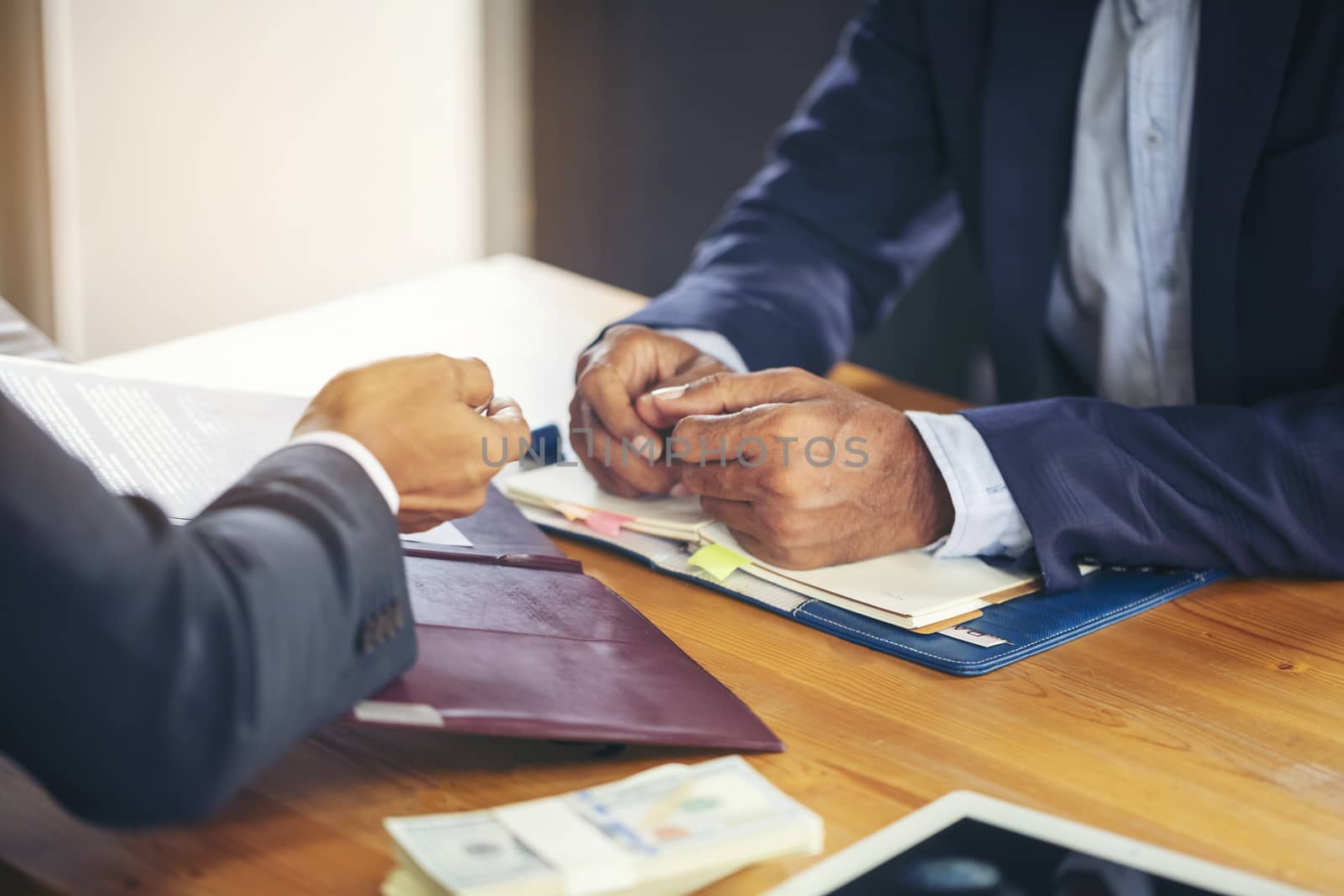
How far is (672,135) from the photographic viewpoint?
3.23m

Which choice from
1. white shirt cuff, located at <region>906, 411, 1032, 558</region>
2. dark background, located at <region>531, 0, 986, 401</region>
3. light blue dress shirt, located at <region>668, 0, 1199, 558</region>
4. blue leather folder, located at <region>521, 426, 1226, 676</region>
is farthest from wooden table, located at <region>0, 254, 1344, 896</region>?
dark background, located at <region>531, 0, 986, 401</region>

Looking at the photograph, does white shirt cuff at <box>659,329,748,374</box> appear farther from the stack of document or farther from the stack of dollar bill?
the stack of dollar bill

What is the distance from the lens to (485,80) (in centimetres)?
302

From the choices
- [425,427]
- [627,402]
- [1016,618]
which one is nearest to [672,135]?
[627,402]

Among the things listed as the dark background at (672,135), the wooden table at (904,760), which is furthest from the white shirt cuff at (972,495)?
the dark background at (672,135)

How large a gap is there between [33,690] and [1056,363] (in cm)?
137

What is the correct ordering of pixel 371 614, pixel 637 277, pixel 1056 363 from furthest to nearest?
pixel 637 277 < pixel 1056 363 < pixel 371 614

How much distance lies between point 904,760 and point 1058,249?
922 mm

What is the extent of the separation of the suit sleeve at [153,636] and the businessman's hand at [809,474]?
449 mm

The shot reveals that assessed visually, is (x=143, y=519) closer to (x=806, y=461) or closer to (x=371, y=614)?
(x=371, y=614)

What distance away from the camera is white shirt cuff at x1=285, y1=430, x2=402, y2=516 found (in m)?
0.72

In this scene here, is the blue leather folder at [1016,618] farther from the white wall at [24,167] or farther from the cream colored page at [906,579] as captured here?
the white wall at [24,167]

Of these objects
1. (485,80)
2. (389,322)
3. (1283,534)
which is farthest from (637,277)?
(1283,534)

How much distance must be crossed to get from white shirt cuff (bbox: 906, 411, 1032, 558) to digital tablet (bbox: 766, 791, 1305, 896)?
36 cm
